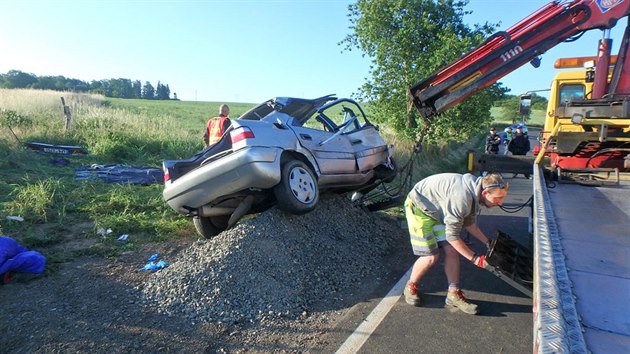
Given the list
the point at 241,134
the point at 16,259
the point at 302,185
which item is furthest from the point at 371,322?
the point at 16,259

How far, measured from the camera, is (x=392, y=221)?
721 cm

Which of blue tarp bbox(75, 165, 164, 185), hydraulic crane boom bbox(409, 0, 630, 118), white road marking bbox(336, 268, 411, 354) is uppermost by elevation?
hydraulic crane boom bbox(409, 0, 630, 118)

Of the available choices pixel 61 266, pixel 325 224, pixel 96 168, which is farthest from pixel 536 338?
pixel 96 168

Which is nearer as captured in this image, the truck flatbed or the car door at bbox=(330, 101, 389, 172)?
the truck flatbed

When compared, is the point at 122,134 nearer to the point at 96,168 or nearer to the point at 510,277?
the point at 96,168

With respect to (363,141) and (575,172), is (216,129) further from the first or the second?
(575,172)

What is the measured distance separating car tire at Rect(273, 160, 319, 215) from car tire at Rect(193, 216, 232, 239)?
1159 mm

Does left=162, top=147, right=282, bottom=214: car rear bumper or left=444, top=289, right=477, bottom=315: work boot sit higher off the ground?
left=162, top=147, right=282, bottom=214: car rear bumper

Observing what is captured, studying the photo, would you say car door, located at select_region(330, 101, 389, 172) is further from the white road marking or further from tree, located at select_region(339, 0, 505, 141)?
tree, located at select_region(339, 0, 505, 141)

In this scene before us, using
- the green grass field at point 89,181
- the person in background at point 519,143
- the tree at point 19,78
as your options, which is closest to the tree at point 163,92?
the tree at point 19,78

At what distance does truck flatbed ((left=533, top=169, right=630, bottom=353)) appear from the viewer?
1806 millimetres

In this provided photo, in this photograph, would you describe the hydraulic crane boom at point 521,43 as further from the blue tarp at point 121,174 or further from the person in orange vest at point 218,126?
the blue tarp at point 121,174

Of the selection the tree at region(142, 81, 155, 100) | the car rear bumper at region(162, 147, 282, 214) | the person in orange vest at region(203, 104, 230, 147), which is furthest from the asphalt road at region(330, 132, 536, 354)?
the tree at region(142, 81, 155, 100)

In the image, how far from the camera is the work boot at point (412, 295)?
4133 mm
